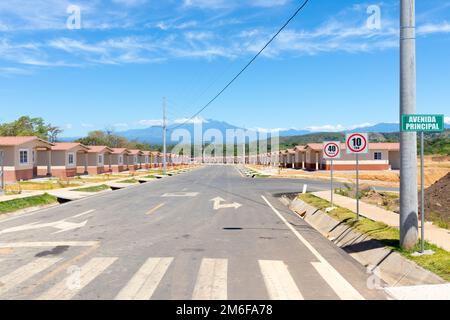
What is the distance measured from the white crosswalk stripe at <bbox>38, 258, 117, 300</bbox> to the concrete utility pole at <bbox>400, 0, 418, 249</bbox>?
5.89 metres

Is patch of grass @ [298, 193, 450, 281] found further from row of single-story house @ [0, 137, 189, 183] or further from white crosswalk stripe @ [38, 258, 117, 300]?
row of single-story house @ [0, 137, 189, 183]

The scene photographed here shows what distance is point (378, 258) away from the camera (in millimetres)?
9008

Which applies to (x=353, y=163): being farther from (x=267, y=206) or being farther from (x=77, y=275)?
(x=77, y=275)

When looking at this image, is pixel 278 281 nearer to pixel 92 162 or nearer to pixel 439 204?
pixel 439 204

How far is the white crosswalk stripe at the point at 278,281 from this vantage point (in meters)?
6.16

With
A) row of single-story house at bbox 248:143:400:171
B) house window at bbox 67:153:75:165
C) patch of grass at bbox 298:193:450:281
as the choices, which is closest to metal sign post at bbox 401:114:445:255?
patch of grass at bbox 298:193:450:281

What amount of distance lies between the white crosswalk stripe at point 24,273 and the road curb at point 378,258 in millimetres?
6103

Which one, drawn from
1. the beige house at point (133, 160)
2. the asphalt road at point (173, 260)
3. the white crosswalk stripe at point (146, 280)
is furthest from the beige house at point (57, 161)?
the white crosswalk stripe at point (146, 280)

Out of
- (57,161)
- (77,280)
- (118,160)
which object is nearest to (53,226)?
(77,280)

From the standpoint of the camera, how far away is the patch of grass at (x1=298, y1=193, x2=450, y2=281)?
24.3ft

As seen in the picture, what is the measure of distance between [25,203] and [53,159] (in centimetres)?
2961
